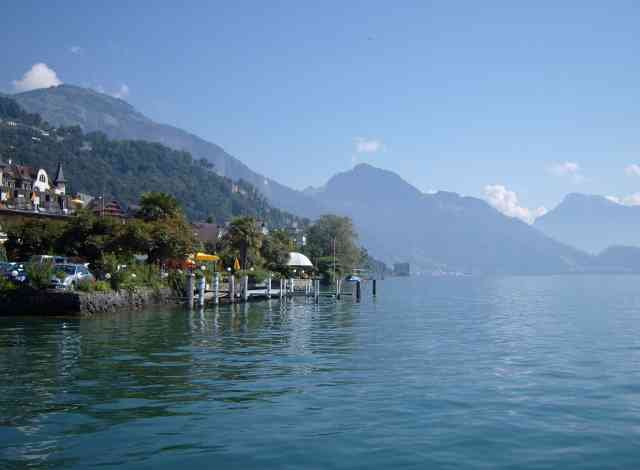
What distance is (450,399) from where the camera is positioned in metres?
17.6

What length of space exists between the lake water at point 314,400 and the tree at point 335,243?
91.7 metres

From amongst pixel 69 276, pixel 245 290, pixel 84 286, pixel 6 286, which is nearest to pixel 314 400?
pixel 84 286

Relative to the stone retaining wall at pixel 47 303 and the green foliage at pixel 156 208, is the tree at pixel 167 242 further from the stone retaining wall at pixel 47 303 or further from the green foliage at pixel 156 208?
the stone retaining wall at pixel 47 303

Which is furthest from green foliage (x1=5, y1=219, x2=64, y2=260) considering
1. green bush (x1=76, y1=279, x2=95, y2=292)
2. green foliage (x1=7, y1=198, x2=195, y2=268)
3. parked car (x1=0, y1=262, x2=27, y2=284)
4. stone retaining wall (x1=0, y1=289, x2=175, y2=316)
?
stone retaining wall (x1=0, y1=289, x2=175, y2=316)

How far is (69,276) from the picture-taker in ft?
146

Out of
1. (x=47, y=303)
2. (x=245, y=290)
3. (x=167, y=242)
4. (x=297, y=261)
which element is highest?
(x=167, y=242)

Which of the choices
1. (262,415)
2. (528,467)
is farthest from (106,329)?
(528,467)

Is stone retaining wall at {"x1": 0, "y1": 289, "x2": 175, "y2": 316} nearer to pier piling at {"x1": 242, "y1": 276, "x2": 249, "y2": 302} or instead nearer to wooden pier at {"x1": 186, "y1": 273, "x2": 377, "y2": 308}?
wooden pier at {"x1": 186, "y1": 273, "x2": 377, "y2": 308}

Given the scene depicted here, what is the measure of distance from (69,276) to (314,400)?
3193 cm

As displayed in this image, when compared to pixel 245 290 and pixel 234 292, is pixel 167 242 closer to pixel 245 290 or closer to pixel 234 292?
pixel 234 292

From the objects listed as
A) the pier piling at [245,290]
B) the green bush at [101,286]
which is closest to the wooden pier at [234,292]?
the pier piling at [245,290]

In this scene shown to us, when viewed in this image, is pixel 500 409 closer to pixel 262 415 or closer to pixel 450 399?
pixel 450 399

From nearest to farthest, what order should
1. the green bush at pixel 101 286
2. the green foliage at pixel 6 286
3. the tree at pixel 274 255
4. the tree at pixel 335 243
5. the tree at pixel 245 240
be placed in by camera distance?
the green foliage at pixel 6 286
the green bush at pixel 101 286
the tree at pixel 245 240
the tree at pixel 274 255
the tree at pixel 335 243

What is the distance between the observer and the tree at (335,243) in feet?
411
